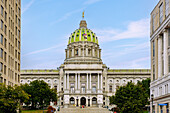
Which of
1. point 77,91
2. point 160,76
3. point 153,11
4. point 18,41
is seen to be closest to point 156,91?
point 160,76

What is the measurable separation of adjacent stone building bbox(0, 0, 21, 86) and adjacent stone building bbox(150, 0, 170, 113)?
30947 millimetres

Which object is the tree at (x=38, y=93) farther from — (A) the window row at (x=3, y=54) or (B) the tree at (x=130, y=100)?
(A) the window row at (x=3, y=54)

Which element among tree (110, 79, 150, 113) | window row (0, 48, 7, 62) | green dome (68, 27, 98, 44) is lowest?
tree (110, 79, 150, 113)

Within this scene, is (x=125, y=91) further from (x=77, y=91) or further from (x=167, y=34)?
(x=77, y=91)

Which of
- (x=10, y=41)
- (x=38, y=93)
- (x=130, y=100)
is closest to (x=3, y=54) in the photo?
(x=10, y=41)

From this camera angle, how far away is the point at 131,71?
181 metres

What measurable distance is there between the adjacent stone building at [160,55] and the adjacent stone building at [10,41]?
30.9m

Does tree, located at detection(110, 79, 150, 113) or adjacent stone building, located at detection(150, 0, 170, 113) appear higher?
adjacent stone building, located at detection(150, 0, 170, 113)

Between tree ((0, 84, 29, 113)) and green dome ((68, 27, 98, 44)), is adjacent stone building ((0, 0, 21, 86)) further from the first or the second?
green dome ((68, 27, 98, 44))

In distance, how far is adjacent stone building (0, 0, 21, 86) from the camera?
64.8m

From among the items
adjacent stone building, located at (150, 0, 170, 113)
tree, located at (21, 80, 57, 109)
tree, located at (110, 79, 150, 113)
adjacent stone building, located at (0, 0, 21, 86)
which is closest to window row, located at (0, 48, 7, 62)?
adjacent stone building, located at (0, 0, 21, 86)

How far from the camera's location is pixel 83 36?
189375 millimetres

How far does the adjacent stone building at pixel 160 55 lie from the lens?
220 feet

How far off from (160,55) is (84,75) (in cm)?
9566
